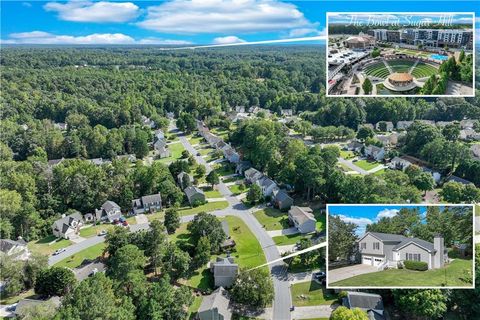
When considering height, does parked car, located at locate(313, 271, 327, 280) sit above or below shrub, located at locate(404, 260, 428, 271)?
below

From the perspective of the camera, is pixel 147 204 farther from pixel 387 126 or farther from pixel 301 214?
pixel 387 126

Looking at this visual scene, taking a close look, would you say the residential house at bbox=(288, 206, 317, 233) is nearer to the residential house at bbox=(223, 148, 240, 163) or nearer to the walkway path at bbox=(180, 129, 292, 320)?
the walkway path at bbox=(180, 129, 292, 320)

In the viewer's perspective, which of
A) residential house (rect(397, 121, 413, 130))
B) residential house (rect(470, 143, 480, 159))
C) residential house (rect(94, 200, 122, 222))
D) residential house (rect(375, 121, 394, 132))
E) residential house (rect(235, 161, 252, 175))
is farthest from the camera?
residential house (rect(397, 121, 413, 130))

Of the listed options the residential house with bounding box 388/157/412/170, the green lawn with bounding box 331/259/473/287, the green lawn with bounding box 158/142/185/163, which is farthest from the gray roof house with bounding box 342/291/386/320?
the green lawn with bounding box 158/142/185/163

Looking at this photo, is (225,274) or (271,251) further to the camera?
(271,251)

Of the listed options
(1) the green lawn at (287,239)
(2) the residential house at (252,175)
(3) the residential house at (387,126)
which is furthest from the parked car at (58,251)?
(3) the residential house at (387,126)

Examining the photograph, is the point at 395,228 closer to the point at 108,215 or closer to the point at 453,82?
the point at 453,82

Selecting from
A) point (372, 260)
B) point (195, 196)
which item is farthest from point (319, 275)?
point (372, 260)
